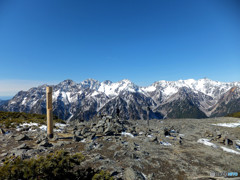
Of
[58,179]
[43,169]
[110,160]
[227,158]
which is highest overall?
[43,169]

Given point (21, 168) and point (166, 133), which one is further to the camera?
point (166, 133)

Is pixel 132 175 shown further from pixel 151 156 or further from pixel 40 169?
pixel 40 169

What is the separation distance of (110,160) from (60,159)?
22.0 ft

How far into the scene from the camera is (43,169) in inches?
229

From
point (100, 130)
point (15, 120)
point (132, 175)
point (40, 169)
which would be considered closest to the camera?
point (40, 169)

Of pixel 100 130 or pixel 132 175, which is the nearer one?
pixel 132 175

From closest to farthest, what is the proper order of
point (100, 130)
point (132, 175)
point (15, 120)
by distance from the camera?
point (132, 175)
point (100, 130)
point (15, 120)

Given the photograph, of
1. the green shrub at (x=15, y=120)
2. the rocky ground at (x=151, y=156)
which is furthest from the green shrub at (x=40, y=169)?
the green shrub at (x=15, y=120)

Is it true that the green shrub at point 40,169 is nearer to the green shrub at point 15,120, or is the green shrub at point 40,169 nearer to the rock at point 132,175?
the rock at point 132,175

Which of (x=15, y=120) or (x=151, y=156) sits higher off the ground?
(x=15, y=120)

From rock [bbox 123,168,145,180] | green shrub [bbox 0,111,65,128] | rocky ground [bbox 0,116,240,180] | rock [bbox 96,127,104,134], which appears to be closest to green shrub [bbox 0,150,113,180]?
rock [bbox 123,168,145,180]

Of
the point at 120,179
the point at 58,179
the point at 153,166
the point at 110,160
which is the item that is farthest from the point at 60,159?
the point at 153,166

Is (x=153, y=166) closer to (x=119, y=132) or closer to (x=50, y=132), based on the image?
(x=119, y=132)

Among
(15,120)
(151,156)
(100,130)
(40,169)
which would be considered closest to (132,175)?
(151,156)
